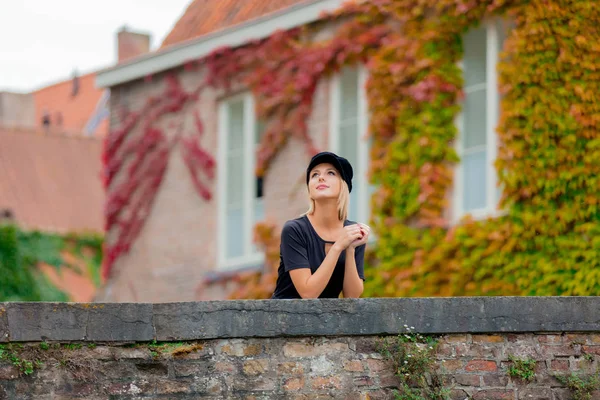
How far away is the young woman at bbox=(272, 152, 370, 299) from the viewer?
8.38 meters

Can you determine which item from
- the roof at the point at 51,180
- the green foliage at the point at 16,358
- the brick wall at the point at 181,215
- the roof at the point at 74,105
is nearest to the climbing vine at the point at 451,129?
the brick wall at the point at 181,215

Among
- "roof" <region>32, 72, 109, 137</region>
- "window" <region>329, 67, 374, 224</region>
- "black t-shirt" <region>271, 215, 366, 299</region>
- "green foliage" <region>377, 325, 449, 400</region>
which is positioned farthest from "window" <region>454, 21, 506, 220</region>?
"roof" <region>32, 72, 109, 137</region>

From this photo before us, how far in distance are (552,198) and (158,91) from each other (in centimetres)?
744

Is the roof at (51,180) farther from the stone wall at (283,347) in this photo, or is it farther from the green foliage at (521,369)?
the green foliage at (521,369)

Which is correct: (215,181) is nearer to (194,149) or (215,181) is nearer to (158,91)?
(194,149)

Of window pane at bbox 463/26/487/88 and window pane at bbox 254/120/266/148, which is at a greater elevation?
window pane at bbox 463/26/487/88

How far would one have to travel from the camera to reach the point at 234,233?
18359mm

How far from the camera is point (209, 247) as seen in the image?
60.9 feet

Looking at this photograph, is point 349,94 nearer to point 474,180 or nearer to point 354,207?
point 354,207

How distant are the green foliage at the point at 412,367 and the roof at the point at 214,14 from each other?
33.7ft

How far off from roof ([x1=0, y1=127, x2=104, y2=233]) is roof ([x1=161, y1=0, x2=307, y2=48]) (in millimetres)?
14448

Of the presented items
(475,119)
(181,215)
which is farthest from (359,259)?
(181,215)

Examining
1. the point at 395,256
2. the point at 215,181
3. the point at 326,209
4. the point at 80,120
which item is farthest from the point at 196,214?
the point at 80,120

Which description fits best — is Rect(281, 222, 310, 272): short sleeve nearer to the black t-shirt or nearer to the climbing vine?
the black t-shirt
